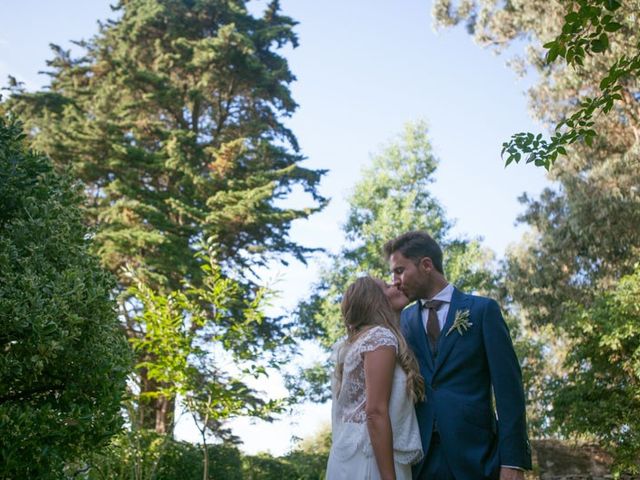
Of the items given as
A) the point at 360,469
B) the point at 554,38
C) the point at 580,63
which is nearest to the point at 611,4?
the point at 580,63

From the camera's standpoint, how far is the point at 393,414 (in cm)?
280

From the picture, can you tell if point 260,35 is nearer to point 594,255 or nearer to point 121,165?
point 121,165

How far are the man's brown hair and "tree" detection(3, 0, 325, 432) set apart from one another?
1305cm

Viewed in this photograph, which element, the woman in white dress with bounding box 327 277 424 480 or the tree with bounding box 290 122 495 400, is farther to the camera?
the tree with bounding box 290 122 495 400

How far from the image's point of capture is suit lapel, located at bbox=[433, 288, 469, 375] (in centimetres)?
288

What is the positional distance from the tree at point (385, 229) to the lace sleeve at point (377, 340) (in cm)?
1516

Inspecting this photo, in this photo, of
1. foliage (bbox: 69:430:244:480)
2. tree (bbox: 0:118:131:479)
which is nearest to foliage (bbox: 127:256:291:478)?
foliage (bbox: 69:430:244:480)

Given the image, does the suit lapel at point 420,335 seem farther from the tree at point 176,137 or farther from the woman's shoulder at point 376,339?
the tree at point 176,137

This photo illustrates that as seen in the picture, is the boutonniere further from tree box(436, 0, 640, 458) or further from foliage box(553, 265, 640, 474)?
tree box(436, 0, 640, 458)

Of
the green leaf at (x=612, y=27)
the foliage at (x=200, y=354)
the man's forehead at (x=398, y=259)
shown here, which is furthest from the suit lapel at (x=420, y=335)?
the foliage at (x=200, y=354)

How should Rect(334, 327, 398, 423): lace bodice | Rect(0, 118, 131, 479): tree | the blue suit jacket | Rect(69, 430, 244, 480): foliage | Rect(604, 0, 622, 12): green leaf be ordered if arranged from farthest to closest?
Rect(69, 430, 244, 480): foliage, Rect(0, 118, 131, 479): tree, Rect(334, 327, 398, 423): lace bodice, Rect(604, 0, 622, 12): green leaf, the blue suit jacket

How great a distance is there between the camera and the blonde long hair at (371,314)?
289 centimetres

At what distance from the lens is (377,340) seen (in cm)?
286

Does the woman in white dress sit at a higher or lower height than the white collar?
lower
